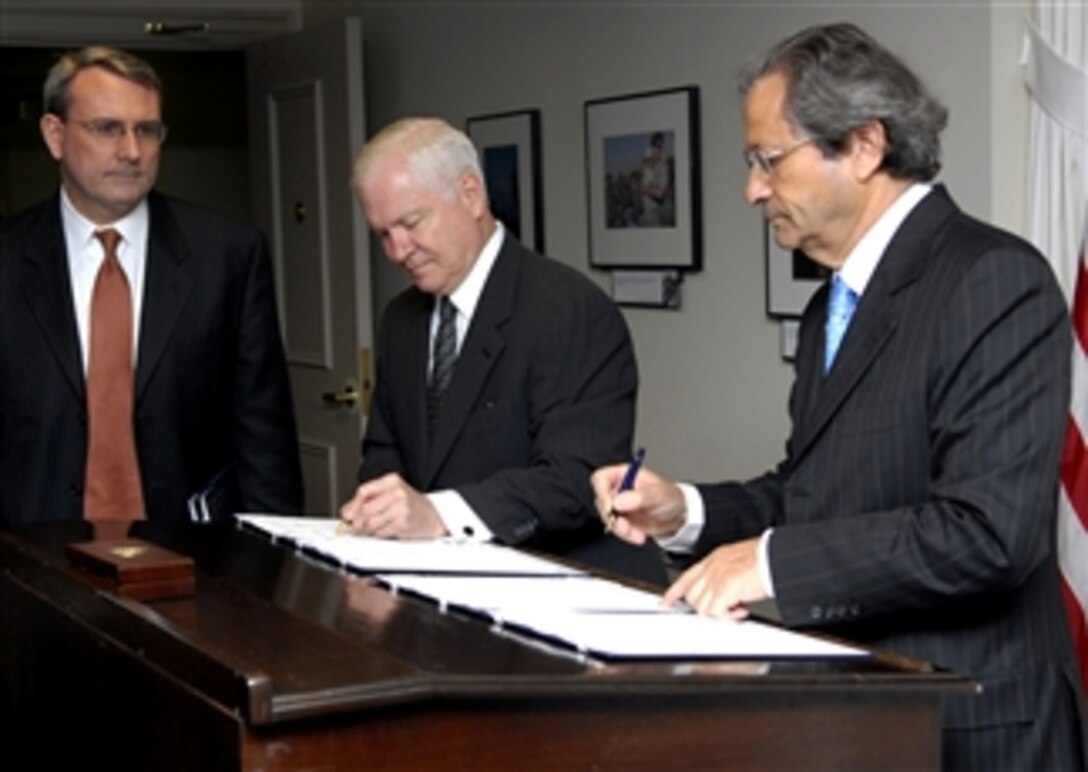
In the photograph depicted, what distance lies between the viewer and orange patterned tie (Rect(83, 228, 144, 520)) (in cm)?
331

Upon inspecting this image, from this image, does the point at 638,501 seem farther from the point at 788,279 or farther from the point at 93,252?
the point at 788,279

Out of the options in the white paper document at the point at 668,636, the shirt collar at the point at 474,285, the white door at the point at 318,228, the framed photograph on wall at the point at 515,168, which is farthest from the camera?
the white door at the point at 318,228

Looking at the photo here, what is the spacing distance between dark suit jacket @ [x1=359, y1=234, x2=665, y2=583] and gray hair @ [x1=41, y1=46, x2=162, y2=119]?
86 centimetres

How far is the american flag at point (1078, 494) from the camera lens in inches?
129

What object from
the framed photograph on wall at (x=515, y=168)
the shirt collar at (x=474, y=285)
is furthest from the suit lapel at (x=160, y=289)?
the framed photograph on wall at (x=515, y=168)

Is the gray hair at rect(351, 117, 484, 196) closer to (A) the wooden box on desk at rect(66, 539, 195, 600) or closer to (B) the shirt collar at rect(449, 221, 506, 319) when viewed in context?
(B) the shirt collar at rect(449, 221, 506, 319)

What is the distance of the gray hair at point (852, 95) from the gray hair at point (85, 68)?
5.38 feet

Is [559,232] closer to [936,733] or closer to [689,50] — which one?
[689,50]

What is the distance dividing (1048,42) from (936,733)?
1.97 metres

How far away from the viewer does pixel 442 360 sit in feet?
9.92

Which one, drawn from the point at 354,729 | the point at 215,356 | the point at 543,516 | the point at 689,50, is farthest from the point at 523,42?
the point at 354,729

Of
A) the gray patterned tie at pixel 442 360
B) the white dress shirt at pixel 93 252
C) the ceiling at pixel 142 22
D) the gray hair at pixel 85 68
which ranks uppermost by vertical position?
the ceiling at pixel 142 22

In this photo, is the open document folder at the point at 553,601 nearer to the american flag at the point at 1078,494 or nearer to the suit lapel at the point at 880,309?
the suit lapel at the point at 880,309

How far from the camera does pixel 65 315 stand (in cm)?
334
